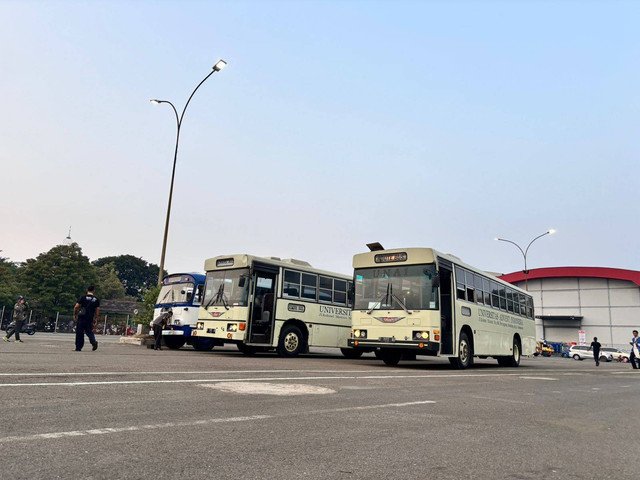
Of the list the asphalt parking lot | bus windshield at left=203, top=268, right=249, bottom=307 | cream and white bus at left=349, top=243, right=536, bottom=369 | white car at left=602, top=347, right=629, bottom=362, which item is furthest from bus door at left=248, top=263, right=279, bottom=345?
white car at left=602, top=347, right=629, bottom=362

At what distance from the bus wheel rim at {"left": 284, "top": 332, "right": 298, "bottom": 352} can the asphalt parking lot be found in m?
8.87

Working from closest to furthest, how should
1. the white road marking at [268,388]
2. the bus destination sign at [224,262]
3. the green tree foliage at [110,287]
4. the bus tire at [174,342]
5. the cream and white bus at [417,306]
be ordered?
the white road marking at [268,388] < the cream and white bus at [417,306] < the bus destination sign at [224,262] < the bus tire at [174,342] < the green tree foliage at [110,287]

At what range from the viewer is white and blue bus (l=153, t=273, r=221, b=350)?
19.8 metres

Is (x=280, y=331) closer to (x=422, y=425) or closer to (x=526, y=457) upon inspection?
(x=422, y=425)

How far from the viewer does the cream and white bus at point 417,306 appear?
1366 centimetres

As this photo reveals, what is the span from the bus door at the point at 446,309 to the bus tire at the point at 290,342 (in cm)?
536

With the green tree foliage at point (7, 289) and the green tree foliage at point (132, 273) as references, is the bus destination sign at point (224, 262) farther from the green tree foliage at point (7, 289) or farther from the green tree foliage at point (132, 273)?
the green tree foliage at point (132, 273)

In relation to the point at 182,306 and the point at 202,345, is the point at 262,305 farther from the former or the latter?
the point at 202,345

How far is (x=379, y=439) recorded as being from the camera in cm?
451

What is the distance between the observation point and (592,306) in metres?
58.3

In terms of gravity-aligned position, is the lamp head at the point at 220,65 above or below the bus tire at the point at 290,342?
above

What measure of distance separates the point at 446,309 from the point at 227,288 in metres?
6.86

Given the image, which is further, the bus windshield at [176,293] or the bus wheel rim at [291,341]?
the bus windshield at [176,293]

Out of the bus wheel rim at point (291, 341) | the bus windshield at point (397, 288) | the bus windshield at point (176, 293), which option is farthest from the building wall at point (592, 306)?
the bus windshield at point (176, 293)
